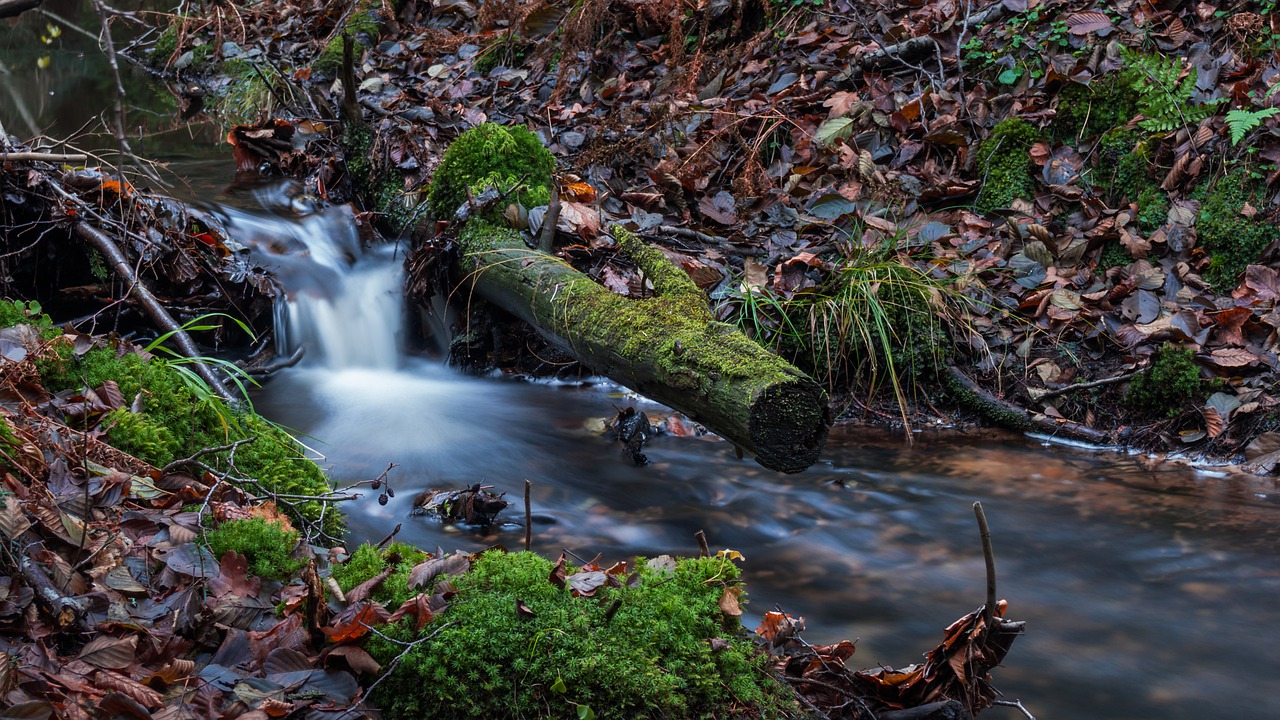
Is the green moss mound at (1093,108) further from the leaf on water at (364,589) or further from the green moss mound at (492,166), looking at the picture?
the leaf on water at (364,589)

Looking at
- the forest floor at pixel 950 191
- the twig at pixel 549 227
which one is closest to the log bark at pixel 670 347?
the twig at pixel 549 227

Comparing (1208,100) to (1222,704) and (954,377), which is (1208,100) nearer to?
(954,377)

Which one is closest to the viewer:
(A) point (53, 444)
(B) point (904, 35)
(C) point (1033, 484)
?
(A) point (53, 444)

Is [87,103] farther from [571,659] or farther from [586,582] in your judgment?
[571,659]

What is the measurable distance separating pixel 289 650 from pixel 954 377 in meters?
3.97

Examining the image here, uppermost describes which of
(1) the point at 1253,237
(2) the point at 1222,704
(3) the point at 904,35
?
(3) the point at 904,35

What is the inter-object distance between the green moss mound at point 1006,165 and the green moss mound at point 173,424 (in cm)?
446

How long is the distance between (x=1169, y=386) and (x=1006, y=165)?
1.87m

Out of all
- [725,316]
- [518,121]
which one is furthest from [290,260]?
[725,316]

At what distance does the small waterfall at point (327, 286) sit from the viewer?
5.55m

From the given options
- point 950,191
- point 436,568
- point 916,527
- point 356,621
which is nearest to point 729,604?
point 436,568

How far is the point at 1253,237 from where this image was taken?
4.75m

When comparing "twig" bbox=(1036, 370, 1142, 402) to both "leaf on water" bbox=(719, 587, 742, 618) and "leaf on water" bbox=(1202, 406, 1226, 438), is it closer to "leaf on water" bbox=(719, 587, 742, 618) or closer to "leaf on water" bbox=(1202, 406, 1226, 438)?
"leaf on water" bbox=(1202, 406, 1226, 438)

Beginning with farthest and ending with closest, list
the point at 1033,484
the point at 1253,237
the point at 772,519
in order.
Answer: the point at 1253,237
the point at 1033,484
the point at 772,519
